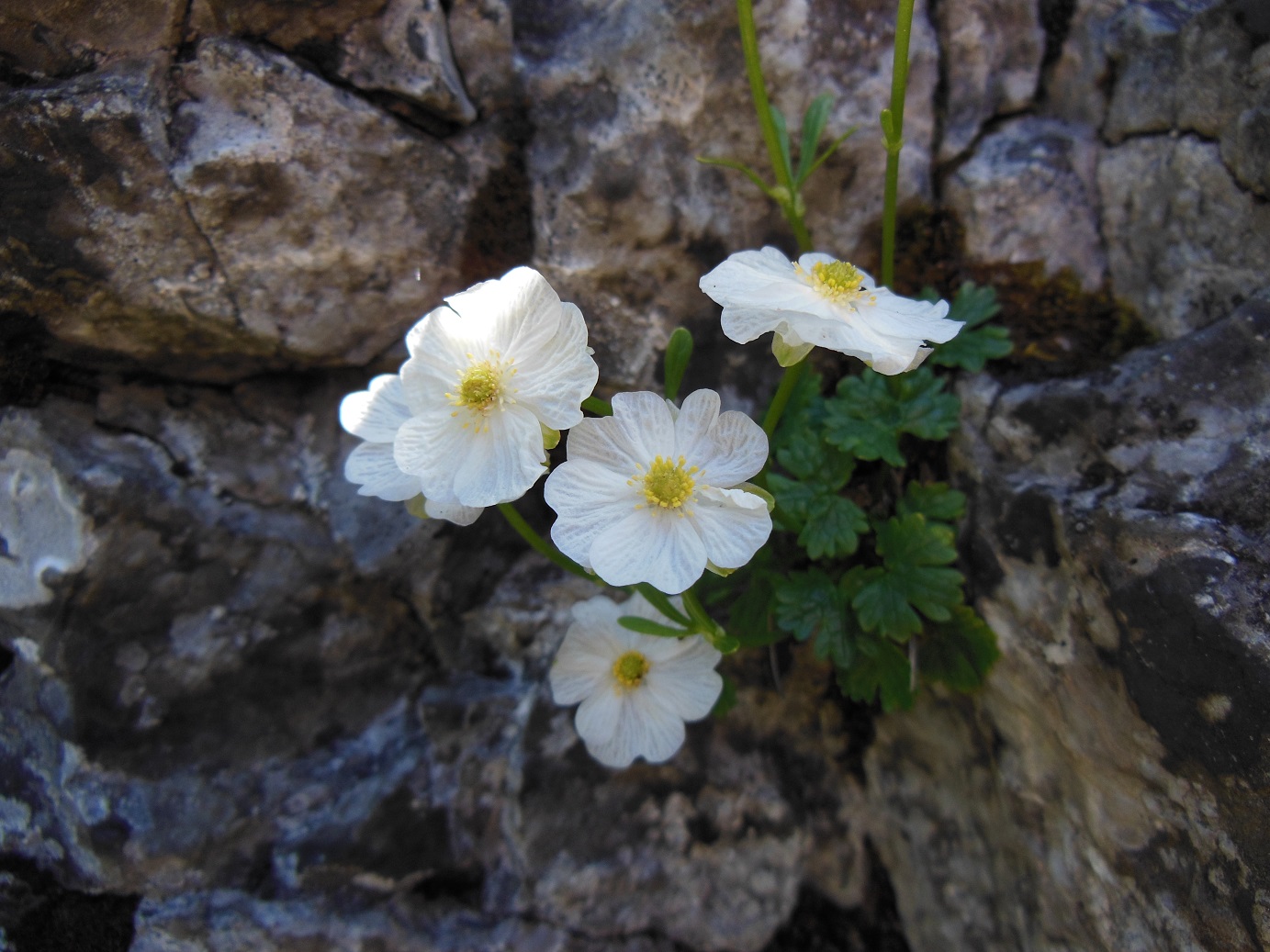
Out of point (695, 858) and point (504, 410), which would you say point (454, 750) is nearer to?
point (695, 858)

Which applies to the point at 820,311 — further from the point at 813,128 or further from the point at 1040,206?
the point at 1040,206

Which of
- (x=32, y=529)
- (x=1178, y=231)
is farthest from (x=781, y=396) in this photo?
(x=32, y=529)

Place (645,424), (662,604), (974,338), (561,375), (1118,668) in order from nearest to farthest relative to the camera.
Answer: (561,375)
(645,424)
(1118,668)
(662,604)
(974,338)

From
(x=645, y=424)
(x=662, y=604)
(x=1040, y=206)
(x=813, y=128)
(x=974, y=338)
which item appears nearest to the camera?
(x=645, y=424)

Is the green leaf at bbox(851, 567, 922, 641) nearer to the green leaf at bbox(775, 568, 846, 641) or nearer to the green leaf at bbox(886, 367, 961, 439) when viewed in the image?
the green leaf at bbox(775, 568, 846, 641)

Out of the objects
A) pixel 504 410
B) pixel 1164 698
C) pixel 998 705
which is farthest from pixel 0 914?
pixel 1164 698

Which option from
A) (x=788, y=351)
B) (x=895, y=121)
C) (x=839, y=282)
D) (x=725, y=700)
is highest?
(x=895, y=121)

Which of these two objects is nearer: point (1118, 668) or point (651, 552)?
point (651, 552)
